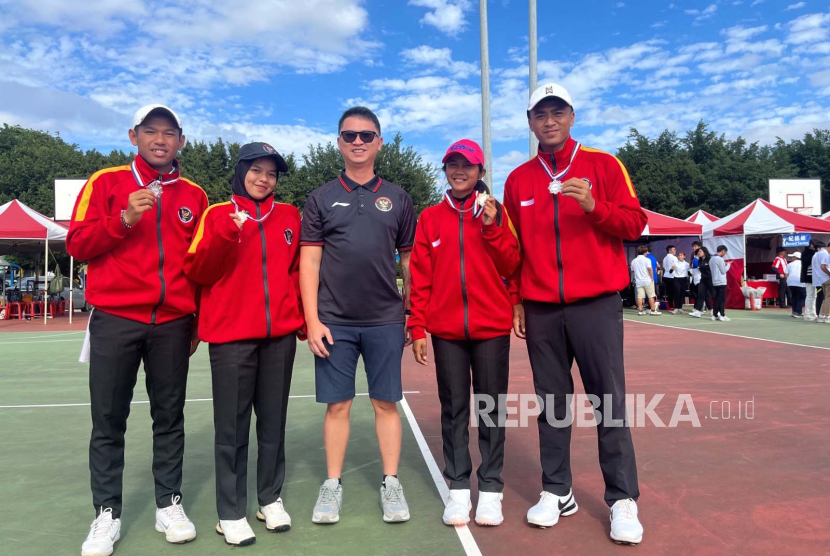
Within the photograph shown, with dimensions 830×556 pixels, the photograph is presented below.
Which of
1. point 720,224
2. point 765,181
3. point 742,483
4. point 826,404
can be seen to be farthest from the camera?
point 765,181

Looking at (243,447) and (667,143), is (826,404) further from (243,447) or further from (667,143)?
(667,143)

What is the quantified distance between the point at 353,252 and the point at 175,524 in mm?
1689

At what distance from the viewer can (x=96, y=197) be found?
3.06 m

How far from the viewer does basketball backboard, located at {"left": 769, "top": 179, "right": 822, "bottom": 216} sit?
32.5 metres

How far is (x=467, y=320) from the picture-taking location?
333cm

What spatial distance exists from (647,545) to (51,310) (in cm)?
2397

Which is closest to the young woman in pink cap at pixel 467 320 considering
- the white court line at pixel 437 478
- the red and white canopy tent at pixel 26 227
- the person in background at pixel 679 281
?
the white court line at pixel 437 478

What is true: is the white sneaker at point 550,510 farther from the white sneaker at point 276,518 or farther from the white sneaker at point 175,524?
the white sneaker at point 175,524

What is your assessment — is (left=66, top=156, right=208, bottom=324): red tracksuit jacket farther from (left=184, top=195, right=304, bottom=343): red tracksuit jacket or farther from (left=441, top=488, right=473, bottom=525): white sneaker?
(left=441, top=488, right=473, bottom=525): white sneaker

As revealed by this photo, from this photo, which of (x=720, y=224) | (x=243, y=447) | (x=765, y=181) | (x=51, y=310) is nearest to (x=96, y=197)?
(x=243, y=447)

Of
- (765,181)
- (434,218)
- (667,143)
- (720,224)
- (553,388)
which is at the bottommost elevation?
(553,388)

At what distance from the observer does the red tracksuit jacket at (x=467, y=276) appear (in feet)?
10.9

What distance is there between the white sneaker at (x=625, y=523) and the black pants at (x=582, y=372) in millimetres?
51

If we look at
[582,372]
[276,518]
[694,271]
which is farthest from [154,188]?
[694,271]
